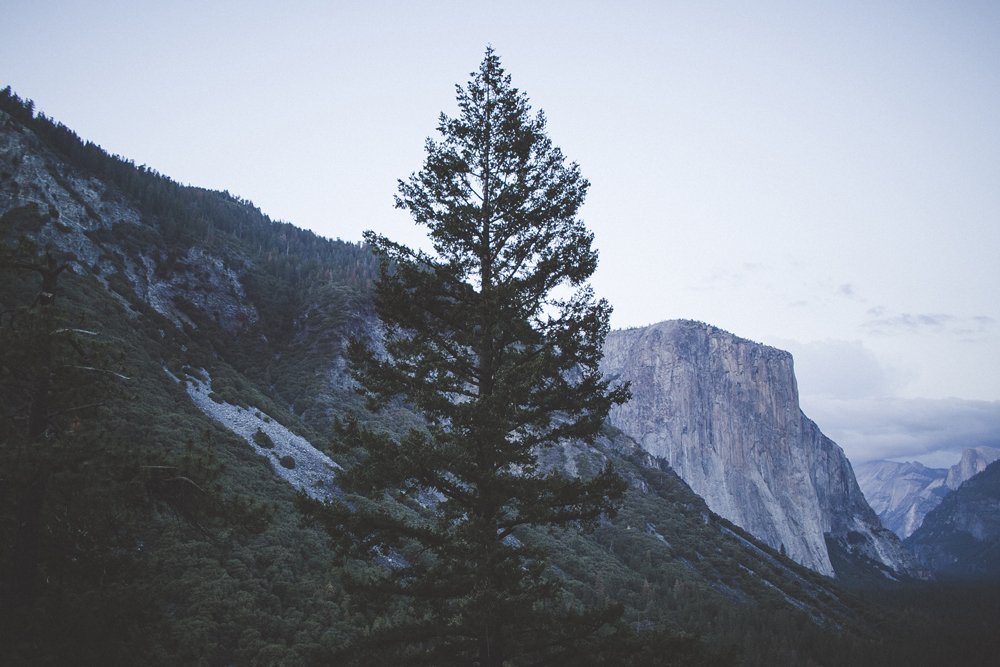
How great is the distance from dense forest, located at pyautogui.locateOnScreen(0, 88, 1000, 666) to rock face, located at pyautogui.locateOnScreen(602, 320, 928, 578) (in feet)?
82.2

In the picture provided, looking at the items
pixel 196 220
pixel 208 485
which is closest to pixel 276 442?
pixel 208 485

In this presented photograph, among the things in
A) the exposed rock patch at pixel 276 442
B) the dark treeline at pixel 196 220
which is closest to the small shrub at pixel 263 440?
the exposed rock patch at pixel 276 442

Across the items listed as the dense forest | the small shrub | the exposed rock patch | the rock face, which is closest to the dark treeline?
the dense forest

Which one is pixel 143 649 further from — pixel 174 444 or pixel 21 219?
pixel 21 219

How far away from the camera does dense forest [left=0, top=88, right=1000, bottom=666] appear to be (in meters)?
7.11

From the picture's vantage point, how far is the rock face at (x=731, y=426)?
154 m

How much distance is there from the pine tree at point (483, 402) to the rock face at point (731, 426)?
142236 mm

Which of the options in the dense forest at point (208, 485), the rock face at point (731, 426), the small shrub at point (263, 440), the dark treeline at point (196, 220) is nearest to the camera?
the dense forest at point (208, 485)

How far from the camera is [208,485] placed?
8.12 meters

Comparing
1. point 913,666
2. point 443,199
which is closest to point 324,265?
point 443,199

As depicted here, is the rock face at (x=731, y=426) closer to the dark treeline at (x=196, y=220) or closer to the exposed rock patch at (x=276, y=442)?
the dark treeline at (x=196, y=220)

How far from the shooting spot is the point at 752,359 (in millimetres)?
175750

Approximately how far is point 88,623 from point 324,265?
350ft

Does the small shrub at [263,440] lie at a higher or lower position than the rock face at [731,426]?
lower
